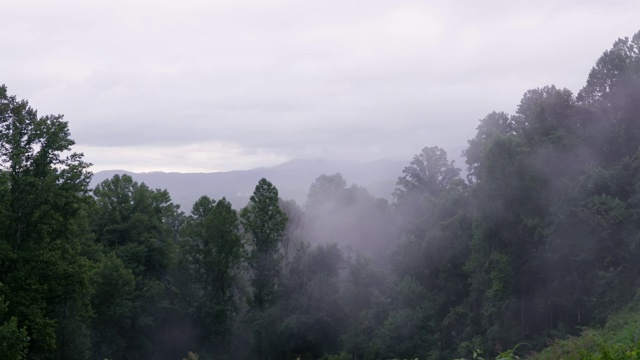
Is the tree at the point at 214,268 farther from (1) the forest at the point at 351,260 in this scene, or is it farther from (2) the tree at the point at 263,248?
(2) the tree at the point at 263,248

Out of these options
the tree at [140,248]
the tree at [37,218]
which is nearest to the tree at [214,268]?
the tree at [140,248]

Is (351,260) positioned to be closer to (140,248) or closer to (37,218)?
(140,248)

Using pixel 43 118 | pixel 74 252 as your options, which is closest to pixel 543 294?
pixel 74 252

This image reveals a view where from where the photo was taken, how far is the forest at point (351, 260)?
23281 millimetres

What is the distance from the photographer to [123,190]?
3959 cm

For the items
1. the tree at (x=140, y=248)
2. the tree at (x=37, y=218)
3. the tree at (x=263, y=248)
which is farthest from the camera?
the tree at (x=263, y=248)

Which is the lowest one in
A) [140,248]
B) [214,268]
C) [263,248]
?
[214,268]

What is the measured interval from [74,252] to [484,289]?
2197 centimetres

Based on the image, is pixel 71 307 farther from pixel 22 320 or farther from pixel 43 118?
pixel 43 118

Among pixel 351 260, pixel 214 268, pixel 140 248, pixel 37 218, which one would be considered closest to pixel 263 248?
pixel 214 268

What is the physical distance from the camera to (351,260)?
41781mm

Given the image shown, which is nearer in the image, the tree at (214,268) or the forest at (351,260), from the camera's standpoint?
the forest at (351,260)

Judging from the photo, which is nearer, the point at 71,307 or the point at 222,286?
the point at 71,307

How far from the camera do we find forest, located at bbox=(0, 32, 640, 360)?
23.3m
